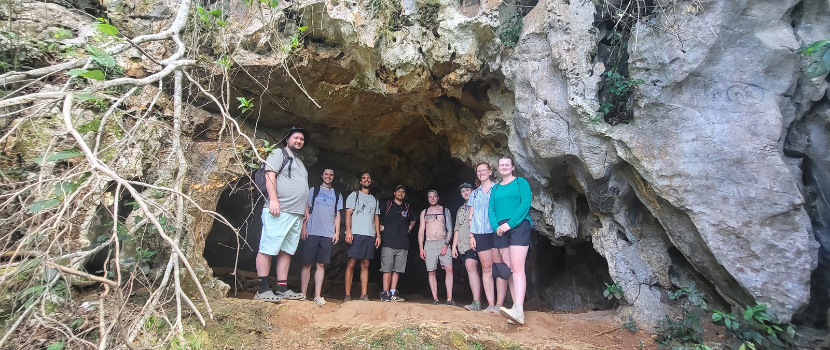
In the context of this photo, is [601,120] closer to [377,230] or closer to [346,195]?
[377,230]

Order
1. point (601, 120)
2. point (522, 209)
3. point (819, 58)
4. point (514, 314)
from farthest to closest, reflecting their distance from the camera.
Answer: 1. point (601, 120)
2. point (522, 209)
3. point (514, 314)
4. point (819, 58)

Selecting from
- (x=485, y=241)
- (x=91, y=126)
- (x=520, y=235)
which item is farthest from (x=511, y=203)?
(x=91, y=126)

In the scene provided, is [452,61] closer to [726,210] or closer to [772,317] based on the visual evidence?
[726,210]

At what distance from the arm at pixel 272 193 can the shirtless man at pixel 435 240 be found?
197cm

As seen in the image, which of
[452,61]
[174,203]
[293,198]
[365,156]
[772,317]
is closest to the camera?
[772,317]

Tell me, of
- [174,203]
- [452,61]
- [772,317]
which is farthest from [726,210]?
[174,203]

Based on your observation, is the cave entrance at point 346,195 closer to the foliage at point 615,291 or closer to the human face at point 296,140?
the human face at point 296,140

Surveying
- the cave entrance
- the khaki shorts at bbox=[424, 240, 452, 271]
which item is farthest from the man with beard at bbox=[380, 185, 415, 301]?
the cave entrance

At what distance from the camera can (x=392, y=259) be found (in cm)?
535

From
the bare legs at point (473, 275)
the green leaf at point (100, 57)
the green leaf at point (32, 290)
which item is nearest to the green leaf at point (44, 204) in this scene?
the green leaf at point (32, 290)

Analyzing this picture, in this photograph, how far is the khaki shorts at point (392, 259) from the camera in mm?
5324

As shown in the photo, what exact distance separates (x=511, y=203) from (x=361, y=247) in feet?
6.76

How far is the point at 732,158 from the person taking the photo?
11.0 ft

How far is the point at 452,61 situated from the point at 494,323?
2870 mm
